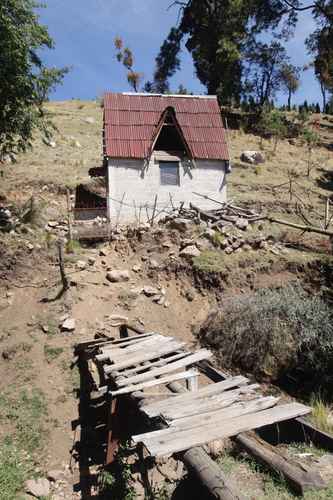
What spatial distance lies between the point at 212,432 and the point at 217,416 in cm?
49

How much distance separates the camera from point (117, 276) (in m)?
13.2

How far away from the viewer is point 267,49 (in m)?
31.5

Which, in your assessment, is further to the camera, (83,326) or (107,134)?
(107,134)

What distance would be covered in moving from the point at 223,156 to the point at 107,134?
17.4 feet

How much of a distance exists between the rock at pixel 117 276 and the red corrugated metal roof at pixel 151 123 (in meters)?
5.79

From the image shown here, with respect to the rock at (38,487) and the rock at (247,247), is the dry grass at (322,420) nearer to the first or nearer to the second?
the rock at (38,487)

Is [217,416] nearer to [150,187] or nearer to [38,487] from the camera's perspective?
[38,487]

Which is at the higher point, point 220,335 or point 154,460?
point 220,335

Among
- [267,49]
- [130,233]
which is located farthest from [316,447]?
[267,49]

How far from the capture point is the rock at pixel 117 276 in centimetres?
1314

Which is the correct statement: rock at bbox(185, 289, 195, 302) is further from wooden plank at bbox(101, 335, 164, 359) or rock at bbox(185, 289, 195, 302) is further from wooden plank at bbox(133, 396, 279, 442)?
wooden plank at bbox(133, 396, 279, 442)

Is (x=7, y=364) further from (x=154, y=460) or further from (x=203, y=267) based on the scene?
(x=203, y=267)

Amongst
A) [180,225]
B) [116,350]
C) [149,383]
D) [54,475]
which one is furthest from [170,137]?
[54,475]

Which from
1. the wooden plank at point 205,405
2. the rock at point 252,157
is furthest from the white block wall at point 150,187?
the wooden plank at point 205,405
